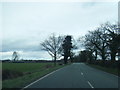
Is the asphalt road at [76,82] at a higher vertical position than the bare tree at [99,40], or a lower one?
Answer: lower

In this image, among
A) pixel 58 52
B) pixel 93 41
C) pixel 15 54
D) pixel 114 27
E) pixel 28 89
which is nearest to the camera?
pixel 28 89

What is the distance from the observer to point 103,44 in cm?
5369

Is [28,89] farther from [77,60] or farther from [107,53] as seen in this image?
[77,60]

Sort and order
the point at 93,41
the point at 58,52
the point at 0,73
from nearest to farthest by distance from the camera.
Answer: the point at 0,73, the point at 93,41, the point at 58,52

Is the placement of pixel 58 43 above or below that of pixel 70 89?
above

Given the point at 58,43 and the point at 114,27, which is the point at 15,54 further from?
the point at 114,27

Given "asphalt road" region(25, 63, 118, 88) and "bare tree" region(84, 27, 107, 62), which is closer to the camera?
"asphalt road" region(25, 63, 118, 88)

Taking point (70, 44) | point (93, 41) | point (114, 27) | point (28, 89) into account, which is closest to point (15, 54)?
point (70, 44)

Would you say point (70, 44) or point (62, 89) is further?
point (70, 44)

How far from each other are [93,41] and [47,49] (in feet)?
53.9

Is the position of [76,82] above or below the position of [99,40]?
below

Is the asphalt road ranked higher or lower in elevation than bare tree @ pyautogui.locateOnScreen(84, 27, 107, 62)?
lower

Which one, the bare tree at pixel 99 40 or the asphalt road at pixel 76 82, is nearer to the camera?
the asphalt road at pixel 76 82

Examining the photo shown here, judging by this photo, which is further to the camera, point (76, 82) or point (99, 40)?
point (99, 40)
